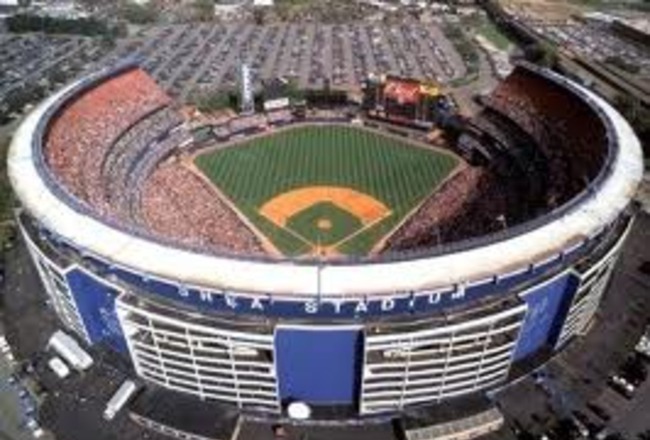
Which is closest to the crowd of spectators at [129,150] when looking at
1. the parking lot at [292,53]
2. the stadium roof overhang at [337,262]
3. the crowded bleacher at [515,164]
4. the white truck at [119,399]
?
the stadium roof overhang at [337,262]

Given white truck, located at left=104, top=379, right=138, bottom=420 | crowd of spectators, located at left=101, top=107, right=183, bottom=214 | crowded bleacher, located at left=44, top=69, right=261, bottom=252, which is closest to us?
white truck, located at left=104, top=379, right=138, bottom=420

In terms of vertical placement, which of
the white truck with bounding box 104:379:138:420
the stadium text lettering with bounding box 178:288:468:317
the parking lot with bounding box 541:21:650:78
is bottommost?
the parking lot with bounding box 541:21:650:78

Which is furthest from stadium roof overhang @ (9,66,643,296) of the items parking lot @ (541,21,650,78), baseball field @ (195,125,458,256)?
parking lot @ (541,21,650,78)

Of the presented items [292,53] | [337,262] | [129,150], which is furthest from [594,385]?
[292,53]

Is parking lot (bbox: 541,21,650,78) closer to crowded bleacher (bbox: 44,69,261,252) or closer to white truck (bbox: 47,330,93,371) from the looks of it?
crowded bleacher (bbox: 44,69,261,252)

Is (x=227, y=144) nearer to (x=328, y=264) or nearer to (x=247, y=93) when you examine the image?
(x=247, y=93)

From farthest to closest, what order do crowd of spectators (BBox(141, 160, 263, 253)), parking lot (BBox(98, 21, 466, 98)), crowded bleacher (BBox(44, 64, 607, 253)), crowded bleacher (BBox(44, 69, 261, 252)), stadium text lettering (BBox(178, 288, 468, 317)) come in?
1. parking lot (BBox(98, 21, 466, 98))
2. crowd of spectators (BBox(141, 160, 263, 253))
3. crowded bleacher (BBox(44, 64, 607, 253))
4. crowded bleacher (BBox(44, 69, 261, 252))
5. stadium text lettering (BBox(178, 288, 468, 317))
